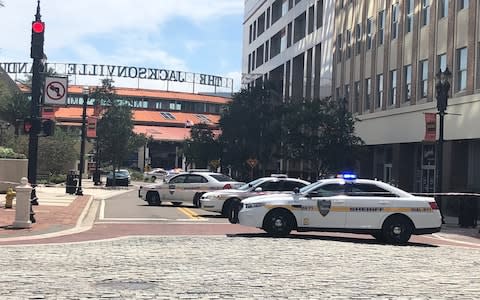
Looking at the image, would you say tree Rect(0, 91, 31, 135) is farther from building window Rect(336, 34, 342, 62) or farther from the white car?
the white car

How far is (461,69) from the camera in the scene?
99.6 feet

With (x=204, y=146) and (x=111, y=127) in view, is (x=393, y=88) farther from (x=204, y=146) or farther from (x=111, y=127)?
(x=111, y=127)

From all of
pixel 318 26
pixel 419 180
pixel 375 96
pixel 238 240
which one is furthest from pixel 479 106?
pixel 318 26

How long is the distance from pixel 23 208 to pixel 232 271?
8.32m

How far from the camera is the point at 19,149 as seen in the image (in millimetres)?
49719

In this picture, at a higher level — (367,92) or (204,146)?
(367,92)

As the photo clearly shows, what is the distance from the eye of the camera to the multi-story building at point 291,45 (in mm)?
50844

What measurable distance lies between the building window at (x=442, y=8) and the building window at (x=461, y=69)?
103 inches

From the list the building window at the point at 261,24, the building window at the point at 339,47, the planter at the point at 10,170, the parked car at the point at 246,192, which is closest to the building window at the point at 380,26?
the building window at the point at 339,47

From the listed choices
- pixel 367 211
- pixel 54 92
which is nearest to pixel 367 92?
pixel 54 92

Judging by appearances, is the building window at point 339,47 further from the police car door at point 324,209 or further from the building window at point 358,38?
the police car door at point 324,209

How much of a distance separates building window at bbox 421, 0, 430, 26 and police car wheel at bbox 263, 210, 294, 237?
2130 cm

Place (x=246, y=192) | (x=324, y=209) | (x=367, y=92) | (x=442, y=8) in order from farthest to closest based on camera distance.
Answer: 1. (x=367, y=92)
2. (x=442, y=8)
3. (x=246, y=192)
4. (x=324, y=209)

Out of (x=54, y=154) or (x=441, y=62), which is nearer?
(x=441, y=62)
